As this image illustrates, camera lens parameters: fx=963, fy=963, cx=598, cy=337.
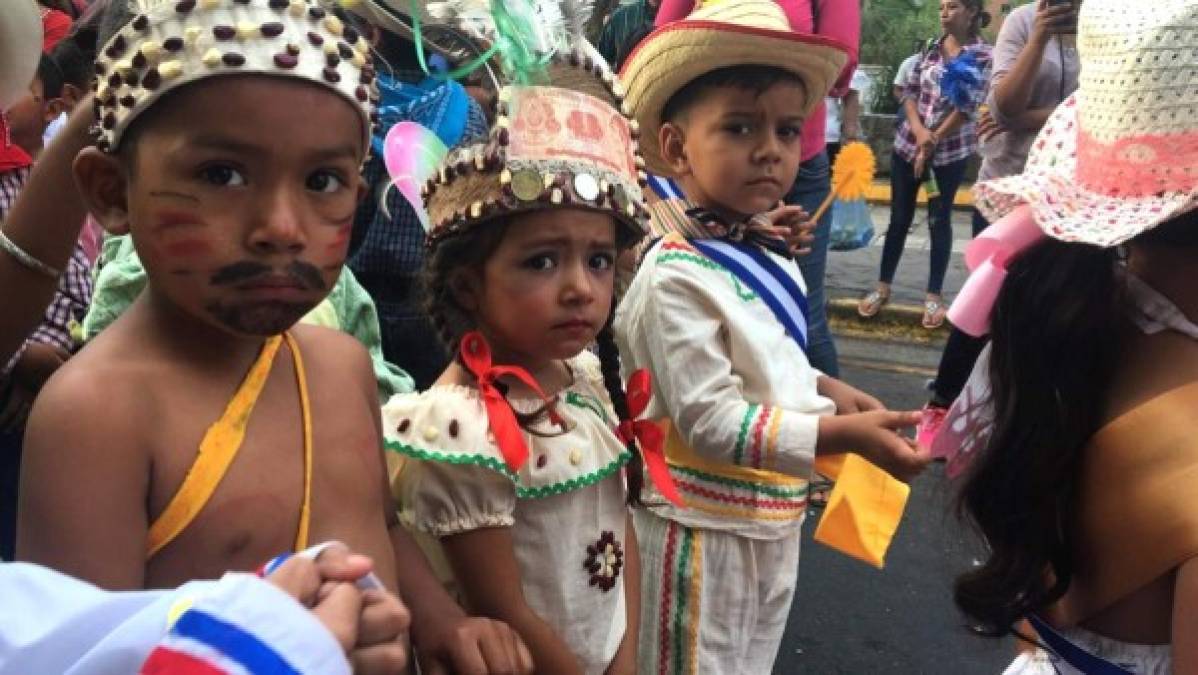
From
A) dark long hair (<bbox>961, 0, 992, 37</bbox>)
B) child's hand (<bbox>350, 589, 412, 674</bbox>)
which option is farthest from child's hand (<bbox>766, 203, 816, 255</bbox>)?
dark long hair (<bbox>961, 0, 992, 37</bbox>)

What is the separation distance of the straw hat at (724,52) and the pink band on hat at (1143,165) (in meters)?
0.73

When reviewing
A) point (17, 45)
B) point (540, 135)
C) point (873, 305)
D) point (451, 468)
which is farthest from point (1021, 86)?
point (17, 45)

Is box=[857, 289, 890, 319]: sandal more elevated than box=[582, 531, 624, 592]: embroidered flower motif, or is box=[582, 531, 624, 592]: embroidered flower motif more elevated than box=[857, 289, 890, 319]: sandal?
box=[582, 531, 624, 592]: embroidered flower motif

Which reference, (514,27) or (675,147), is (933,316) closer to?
(675,147)

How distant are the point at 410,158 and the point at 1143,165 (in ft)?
3.95

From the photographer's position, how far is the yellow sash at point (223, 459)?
39.9 inches

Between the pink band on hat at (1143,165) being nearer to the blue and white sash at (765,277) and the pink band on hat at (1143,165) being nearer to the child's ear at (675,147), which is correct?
the blue and white sash at (765,277)

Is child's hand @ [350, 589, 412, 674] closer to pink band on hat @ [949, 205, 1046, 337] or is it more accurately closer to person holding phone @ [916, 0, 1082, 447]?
pink band on hat @ [949, 205, 1046, 337]

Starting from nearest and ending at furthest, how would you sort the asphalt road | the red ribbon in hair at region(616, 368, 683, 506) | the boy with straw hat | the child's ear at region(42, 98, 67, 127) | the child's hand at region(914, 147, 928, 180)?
the red ribbon in hair at region(616, 368, 683, 506)
the boy with straw hat
the child's ear at region(42, 98, 67, 127)
the asphalt road
the child's hand at region(914, 147, 928, 180)

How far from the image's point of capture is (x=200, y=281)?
1031 millimetres

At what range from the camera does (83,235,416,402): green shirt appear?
1702mm

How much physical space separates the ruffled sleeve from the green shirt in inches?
10.0

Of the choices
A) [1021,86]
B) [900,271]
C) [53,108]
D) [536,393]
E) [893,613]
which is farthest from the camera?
[900,271]

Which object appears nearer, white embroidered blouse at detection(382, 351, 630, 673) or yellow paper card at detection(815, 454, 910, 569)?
white embroidered blouse at detection(382, 351, 630, 673)
